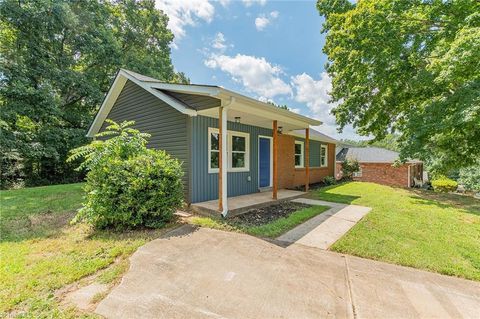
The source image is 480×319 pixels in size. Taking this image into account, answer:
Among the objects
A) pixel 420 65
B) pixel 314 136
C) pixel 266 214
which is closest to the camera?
pixel 266 214

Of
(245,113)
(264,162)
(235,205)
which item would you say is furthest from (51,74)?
(235,205)

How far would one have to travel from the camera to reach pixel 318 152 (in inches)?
567

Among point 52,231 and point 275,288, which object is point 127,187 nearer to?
point 52,231

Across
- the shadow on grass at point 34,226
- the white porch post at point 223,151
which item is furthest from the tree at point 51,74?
the white porch post at point 223,151

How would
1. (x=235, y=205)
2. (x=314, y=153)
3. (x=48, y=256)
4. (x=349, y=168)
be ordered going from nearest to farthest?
(x=48, y=256)
(x=235, y=205)
(x=314, y=153)
(x=349, y=168)

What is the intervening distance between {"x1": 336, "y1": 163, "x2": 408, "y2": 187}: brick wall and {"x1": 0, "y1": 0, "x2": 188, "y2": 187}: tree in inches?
821

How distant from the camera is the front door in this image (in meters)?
9.37

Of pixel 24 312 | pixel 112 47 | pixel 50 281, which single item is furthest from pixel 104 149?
pixel 112 47

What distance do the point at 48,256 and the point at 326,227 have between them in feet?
17.4

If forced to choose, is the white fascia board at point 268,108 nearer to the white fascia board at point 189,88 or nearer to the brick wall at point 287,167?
the white fascia board at point 189,88

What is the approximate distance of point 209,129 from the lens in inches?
275

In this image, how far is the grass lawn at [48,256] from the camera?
8.30 feet

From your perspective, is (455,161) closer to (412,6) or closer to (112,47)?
(412,6)

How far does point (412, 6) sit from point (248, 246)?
10.9 meters
